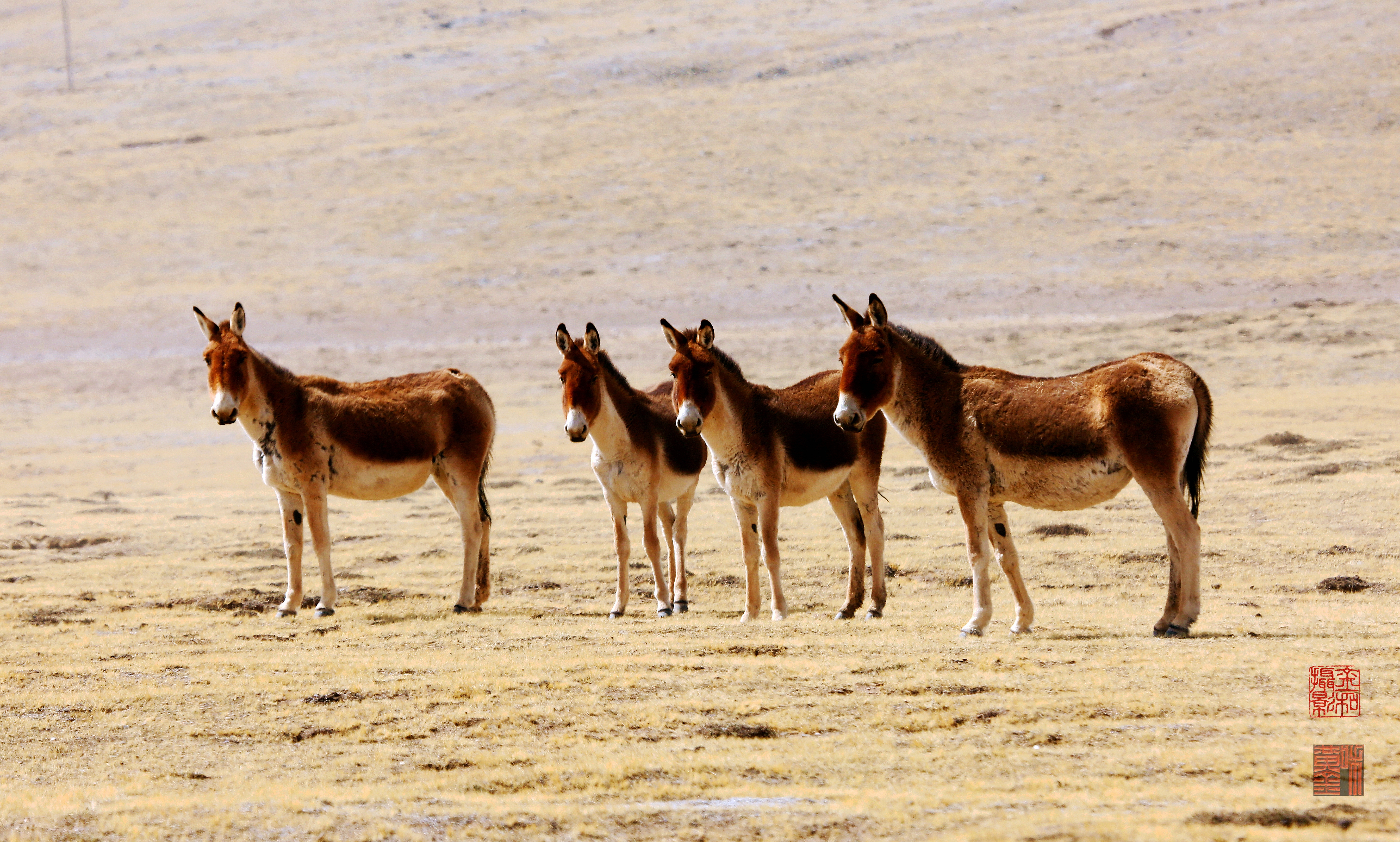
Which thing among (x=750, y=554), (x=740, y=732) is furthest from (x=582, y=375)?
(x=740, y=732)

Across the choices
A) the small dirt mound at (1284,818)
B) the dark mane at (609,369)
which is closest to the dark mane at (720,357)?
the dark mane at (609,369)

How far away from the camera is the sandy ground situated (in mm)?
6211

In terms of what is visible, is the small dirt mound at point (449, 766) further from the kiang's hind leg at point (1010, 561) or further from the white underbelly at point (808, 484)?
the white underbelly at point (808, 484)

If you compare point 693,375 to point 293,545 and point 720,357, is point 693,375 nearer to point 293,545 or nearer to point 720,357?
point 720,357

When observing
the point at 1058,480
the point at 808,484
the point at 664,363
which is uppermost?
the point at 664,363

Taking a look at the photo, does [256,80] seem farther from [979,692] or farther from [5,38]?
[979,692]

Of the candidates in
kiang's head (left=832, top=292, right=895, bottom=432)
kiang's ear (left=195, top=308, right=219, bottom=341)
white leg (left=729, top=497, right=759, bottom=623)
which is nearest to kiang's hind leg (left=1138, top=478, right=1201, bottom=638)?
kiang's head (left=832, top=292, right=895, bottom=432)

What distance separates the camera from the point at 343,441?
1138cm

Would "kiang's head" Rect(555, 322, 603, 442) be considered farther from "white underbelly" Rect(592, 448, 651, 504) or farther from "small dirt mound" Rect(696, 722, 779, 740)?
"small dirt mound" Rect(696, 722, 779, 740)

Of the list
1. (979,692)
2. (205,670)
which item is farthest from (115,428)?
(979,692)

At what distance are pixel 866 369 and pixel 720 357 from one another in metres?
1.96

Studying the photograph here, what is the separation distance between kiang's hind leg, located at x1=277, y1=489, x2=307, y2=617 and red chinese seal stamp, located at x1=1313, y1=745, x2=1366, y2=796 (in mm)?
8209

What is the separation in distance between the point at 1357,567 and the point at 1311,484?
3816 millimetres

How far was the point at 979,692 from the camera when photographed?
23.8 feet
